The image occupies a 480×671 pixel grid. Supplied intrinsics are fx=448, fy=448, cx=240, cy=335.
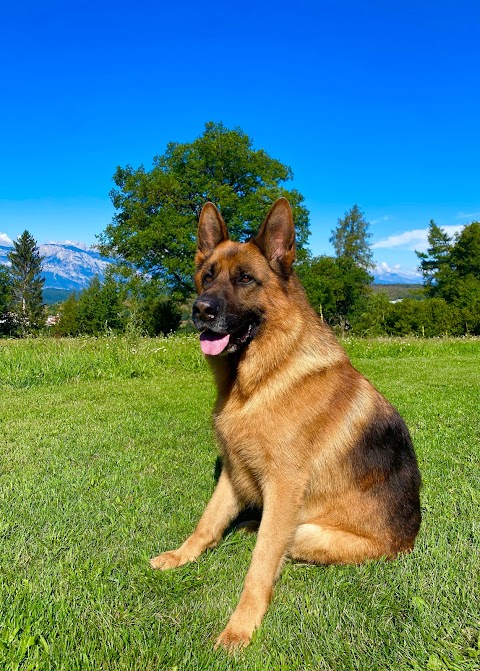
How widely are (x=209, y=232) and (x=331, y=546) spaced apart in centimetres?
231

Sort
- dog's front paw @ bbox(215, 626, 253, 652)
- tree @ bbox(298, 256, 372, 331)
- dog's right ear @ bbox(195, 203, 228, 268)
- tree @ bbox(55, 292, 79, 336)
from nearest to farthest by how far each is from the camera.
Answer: dog's front paw @ bbox(215, 626, 253, 652)
dog's right ear @ bbox(195, 203, 228, 268)
tree @ bbox(55, 292, 79, 336)
tree @ bbox(298, 256, 372, 331)

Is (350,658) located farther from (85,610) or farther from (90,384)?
(90,384)

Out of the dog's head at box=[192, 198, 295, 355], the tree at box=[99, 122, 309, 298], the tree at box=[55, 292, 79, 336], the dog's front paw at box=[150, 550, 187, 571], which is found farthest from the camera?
the tree at box=[55, 292, 79, 336]

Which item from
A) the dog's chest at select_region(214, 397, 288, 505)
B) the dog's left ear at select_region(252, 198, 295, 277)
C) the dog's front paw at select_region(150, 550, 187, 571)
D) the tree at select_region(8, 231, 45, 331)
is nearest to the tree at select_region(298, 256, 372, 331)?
the dog's left ear at select_region(252, 198, 295, 277)

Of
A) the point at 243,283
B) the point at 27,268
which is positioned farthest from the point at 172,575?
the point at 27,268

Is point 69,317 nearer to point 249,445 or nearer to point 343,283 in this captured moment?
point 343,283

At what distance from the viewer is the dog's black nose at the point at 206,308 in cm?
280

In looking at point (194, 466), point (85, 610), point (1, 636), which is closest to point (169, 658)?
point (85, 610)

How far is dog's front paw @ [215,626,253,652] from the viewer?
7.63 ft

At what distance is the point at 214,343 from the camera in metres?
2.94

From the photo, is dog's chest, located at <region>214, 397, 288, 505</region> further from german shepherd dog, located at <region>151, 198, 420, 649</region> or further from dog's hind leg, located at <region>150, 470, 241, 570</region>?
dog's hind leg, located at <region>150, 470, 241, 570</region>

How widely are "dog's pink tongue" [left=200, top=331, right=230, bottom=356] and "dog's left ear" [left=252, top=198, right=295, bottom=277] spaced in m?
0.61

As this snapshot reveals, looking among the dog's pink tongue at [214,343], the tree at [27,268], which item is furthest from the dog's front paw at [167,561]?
the tree at [27,268]

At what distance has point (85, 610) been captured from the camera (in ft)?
8.09
